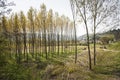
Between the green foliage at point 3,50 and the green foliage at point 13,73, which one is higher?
the green foliage at point 3,50

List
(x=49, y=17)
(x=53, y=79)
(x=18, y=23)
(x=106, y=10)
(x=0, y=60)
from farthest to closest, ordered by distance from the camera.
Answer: (x=49, y=17), (x=18, y=23), (x=106, y=10), (x=53, y=79), (x=0, y=60)

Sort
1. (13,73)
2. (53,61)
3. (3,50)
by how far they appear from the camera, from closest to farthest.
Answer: (13,73) < (3,50) < (53,61)

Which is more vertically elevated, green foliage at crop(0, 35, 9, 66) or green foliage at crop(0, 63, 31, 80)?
green foliage at crop(0, 35, 9, 66)

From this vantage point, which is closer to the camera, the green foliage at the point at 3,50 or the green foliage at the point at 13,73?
the green foliage at the point at 13,73

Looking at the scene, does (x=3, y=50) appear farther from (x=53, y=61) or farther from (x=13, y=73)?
(x=53, y=61)

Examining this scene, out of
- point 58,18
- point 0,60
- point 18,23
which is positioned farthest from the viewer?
point 58,18

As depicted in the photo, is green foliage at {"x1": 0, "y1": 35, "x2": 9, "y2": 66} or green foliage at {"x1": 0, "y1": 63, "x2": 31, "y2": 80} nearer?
green foliage at {"x1": 0, "y1": 63, "x2": 31, "y2": 80}

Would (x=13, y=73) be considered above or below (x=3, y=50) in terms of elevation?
below

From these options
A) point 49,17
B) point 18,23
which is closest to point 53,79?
point 18,23

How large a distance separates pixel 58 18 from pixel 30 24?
13768mm

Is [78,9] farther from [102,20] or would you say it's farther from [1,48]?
[1,48]

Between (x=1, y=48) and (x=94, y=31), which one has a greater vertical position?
(x=94, y=31)

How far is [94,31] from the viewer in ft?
86.6


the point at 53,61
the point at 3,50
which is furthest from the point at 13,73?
the point at 53,61
